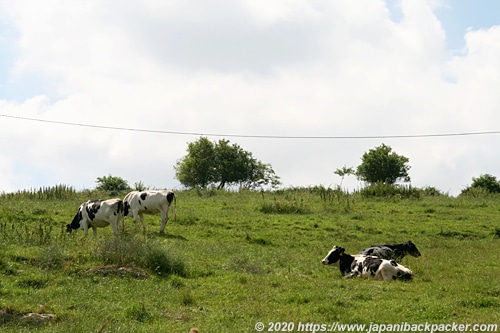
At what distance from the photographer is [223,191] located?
1547 inches

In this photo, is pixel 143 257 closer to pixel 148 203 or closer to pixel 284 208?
pixel 148 203

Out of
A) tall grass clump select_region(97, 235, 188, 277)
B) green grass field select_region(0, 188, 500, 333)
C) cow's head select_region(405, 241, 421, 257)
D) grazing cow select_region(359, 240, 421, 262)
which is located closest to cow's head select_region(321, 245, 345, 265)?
green grass field select_region(0, 188, 500, 333)

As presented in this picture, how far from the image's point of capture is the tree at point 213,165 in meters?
89.1

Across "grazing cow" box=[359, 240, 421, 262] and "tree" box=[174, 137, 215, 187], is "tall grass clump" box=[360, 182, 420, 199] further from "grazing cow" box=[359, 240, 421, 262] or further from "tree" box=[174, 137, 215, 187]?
"tree" box=[174, 137, 215, 187]

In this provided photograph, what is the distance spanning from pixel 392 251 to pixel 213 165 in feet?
237

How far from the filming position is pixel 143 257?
15.8m

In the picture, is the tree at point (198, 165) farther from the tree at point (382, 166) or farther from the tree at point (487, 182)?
the tree at point (487, 182)

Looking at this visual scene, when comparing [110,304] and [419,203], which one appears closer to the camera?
[110,304]

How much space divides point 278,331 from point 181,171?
80589 millimetres

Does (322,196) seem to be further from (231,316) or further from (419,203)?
(231,316)

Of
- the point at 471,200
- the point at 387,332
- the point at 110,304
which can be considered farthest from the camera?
the point at 471,200

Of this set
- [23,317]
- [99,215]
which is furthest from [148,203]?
[23,317]

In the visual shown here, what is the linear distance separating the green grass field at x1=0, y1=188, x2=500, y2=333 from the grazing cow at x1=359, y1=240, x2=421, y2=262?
0.52 m

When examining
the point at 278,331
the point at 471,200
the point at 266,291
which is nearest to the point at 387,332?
the point at 278,331
